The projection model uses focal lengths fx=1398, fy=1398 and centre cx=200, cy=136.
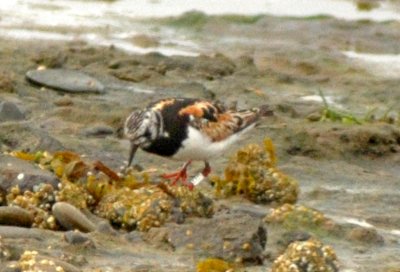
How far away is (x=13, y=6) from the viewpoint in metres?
13.8

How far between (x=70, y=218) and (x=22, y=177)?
39cm

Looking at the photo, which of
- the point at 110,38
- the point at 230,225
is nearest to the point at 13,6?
the point at 110,38

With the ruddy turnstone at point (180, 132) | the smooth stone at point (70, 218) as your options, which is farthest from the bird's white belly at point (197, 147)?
the smooth stone at point (70, 218)

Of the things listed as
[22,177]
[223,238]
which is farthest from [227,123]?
[223,238]

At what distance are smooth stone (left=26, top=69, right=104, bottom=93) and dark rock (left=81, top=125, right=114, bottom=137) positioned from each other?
3.73 ft

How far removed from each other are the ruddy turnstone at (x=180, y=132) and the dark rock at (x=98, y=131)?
1033mm

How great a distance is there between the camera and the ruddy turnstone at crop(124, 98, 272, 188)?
7.20 meters

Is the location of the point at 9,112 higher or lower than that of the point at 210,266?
lower

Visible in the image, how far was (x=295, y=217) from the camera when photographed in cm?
654

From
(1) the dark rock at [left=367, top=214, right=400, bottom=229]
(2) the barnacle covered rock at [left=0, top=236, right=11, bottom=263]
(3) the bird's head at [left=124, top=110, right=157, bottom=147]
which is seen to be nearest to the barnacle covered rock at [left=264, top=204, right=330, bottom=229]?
(1) the dark rock at [left=367, top=214, right=400, bottom=229]

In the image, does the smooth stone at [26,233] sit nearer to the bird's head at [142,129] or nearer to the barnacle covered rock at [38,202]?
the barnacle covered rock at [38,202]

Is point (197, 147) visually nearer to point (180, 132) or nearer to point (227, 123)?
point (180, 132)

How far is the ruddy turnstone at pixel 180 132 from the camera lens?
7.20 metres

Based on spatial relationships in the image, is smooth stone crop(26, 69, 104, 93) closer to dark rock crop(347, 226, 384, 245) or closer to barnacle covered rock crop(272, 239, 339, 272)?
dark rock crop(347, 226, 384, 245)
